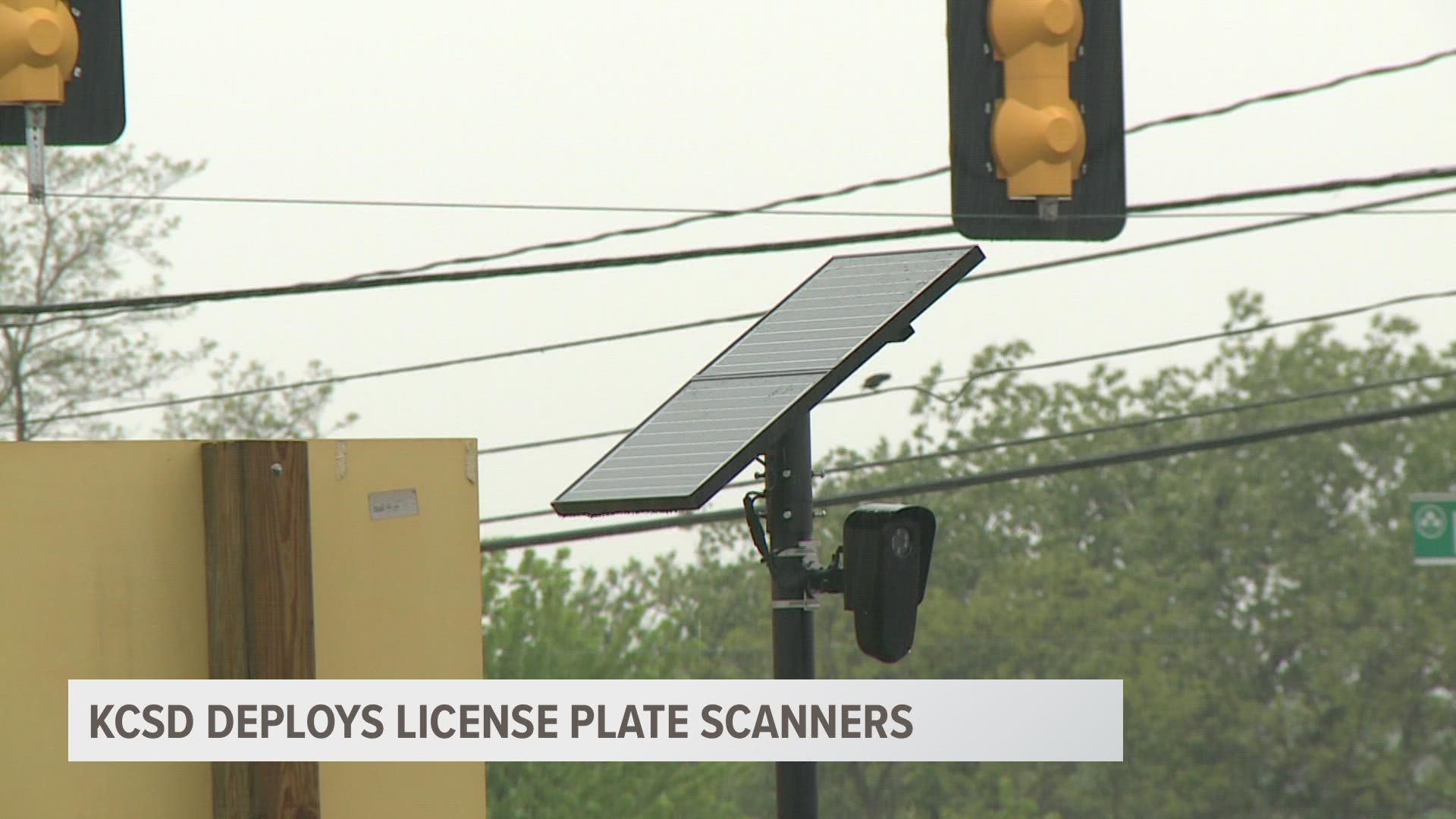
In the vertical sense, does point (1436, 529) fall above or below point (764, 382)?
above

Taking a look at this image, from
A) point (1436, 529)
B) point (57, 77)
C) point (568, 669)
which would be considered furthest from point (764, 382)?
point (568, 669)

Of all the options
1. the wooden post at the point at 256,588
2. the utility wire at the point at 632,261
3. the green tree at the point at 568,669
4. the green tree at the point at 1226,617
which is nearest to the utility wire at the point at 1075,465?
the utility wire at the point at 632,261

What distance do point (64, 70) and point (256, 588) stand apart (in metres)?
2.14

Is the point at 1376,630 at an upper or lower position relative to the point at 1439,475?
lower

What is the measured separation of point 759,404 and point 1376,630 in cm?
5069

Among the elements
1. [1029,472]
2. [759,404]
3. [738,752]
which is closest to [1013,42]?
[759,404]

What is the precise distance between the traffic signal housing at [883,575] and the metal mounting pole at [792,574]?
200 mm

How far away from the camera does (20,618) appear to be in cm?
392

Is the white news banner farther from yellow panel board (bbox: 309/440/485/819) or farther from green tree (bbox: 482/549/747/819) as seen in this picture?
green tree (bbox: 482/549/747/819)

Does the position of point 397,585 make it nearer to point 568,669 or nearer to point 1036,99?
point 1036,99

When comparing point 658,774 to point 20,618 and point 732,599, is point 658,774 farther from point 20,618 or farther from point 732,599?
point 20,618

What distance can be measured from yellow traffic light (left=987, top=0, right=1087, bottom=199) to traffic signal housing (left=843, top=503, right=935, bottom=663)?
130 cm

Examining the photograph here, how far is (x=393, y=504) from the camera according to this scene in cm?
443

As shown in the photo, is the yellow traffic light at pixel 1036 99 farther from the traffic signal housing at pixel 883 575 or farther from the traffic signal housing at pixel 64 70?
the traffic signal housing at pixel 64 70
